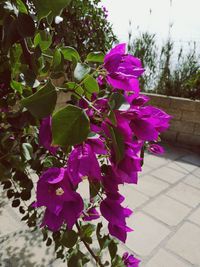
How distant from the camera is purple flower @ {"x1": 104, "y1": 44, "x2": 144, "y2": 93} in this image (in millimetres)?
453

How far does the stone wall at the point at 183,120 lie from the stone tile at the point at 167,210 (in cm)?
164

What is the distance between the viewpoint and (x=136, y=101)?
1.58ft

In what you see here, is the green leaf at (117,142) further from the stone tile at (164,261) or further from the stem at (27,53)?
the stone tile at (164,261)

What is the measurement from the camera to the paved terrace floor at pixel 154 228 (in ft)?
5.71

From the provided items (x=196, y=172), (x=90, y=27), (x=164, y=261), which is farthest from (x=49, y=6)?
(x=196, y=172)

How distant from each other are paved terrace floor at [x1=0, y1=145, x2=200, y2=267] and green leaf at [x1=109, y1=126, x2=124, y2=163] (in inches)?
58.8

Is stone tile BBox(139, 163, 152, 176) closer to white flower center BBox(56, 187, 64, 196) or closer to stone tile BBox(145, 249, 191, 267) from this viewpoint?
stone tile BBox(145, 249, 191, 267)

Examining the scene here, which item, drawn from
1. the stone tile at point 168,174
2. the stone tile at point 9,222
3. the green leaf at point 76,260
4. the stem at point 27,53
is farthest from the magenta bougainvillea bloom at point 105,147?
the stone tile at point 168,174

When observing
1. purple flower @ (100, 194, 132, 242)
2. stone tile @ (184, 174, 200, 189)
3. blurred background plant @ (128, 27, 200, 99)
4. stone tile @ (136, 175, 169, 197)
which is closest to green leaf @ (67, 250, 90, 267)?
purple flower @ (100, 194, 132, 242)

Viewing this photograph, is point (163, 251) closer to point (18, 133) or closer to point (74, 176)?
point (18, 133)

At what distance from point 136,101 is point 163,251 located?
1.67 meters

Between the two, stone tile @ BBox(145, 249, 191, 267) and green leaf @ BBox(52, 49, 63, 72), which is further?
→ stone tile @ BBox(145, 249, 191, 267)

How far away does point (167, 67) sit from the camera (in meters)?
4.59

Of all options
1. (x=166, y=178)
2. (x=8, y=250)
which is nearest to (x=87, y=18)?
(x=166, y=178)
